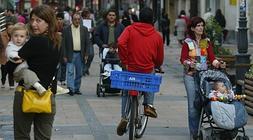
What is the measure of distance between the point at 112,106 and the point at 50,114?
19.5 feet

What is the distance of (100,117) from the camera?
438 inches

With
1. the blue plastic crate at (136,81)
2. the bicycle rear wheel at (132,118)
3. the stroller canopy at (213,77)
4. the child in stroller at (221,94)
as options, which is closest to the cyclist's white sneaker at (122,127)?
the bicycle rear wheel at (132,118)

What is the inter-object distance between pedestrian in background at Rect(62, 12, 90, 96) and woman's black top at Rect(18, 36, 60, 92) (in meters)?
7.47

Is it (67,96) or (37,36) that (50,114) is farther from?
(67,96)

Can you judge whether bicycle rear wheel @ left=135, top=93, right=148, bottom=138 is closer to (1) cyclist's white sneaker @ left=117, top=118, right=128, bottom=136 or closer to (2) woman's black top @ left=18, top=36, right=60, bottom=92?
(1) cyclist's white sneaker @ left=117, top=118, right=128, bottom=136

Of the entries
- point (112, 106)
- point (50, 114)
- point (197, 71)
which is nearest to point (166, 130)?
point (197, 71)

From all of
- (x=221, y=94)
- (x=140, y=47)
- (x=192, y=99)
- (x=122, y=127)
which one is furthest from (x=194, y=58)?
(x=122, y=127)

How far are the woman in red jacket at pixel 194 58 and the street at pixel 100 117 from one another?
64 centimetres

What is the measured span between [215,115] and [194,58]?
115 cm

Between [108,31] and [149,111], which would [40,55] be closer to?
[149,111]

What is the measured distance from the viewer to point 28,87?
20.8 ft

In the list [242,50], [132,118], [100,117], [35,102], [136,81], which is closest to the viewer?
[35,102]

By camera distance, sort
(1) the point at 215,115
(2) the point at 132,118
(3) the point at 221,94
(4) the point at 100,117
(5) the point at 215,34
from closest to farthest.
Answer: (1) the point at 215,115
(3) the point at 221,94
(2) the point at 132,118
(4) the point at 100,117
(5) the point at 215,34

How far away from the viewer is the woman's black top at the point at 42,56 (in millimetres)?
6281
